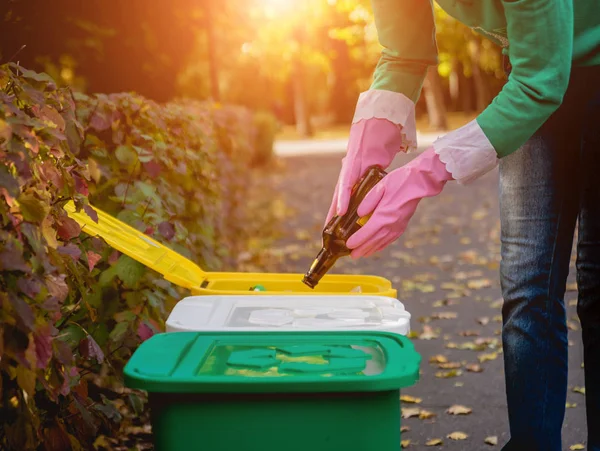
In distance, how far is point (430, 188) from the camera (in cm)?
208

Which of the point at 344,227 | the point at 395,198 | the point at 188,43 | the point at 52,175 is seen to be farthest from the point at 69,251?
the point at 188,43

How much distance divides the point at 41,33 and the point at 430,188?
417 cm

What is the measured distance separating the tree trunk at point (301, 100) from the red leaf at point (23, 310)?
110 ft

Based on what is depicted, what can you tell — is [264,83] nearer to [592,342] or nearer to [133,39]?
[133,39]

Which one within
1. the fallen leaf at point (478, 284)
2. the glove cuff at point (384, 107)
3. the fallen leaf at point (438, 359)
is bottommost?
the fallen leaf at point (438, 359)

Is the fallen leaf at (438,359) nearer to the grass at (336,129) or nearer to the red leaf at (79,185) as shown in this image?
the red leaf at (79,185)

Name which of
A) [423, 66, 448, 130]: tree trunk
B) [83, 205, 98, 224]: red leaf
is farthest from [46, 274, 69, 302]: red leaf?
[423, 66, 448, 130]: tree trunk

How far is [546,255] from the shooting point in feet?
7.97

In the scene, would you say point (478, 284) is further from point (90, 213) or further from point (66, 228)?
point (66, 228)

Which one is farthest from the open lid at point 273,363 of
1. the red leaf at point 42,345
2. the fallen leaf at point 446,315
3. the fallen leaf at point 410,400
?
the fallen leaf at point 446,315

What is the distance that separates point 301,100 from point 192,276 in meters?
33.8

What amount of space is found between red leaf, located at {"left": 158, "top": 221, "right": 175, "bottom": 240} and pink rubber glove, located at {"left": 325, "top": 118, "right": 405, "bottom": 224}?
114 centimetres

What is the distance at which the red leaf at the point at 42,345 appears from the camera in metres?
1.85

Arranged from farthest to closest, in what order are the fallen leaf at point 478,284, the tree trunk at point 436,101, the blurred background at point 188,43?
the tree trunk at point 436,101, the fallen leaf at point 478,284, the blurred background at point 188,43
